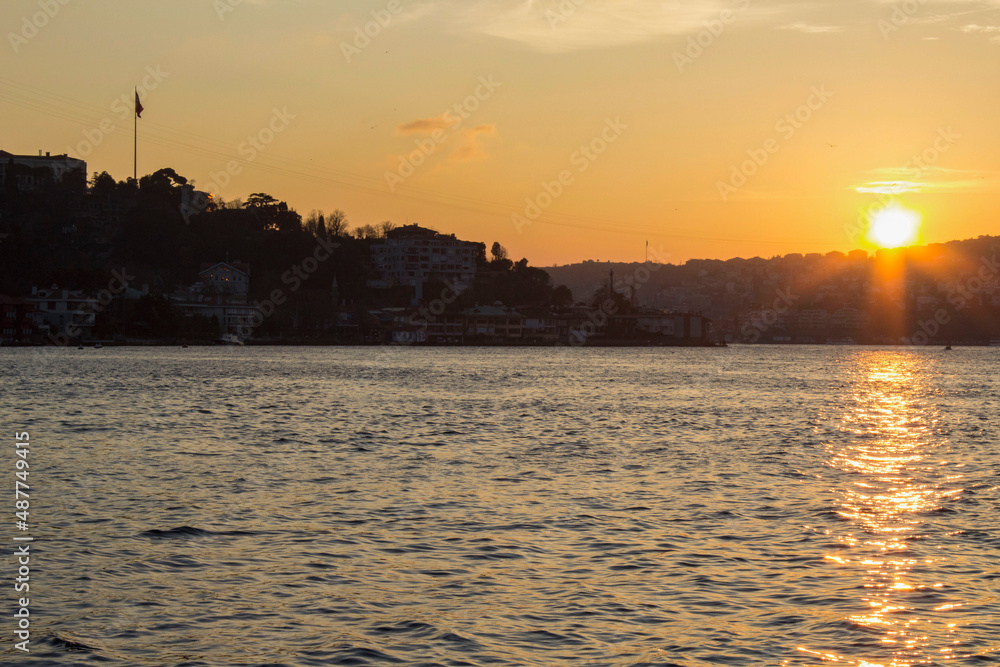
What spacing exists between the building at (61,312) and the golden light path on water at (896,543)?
372ft

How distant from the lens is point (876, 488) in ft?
60.4

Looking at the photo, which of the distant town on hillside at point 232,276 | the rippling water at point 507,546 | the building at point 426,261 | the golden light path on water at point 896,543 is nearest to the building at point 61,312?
the distant town on hillside at point 232,276

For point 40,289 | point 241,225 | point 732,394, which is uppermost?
point 241,225

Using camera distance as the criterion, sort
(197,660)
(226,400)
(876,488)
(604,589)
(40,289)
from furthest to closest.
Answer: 1. (40,289)
2. (226,400)
3. (876,488)
4. (604,589)
5. (197,660)

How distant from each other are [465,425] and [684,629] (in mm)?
22288

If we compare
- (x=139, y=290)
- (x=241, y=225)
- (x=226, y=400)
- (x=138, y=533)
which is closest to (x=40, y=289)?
(x=139, y=290)

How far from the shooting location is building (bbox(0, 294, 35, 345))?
4606 inches

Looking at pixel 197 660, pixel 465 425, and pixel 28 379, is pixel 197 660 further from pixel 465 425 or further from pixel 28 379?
pixel 28 379

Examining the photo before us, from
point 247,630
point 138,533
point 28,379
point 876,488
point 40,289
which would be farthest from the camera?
point 40,289

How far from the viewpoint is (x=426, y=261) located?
603ft

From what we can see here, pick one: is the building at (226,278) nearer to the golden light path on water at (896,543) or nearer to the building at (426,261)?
the building at (426,261)

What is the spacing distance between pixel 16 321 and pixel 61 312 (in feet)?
21.1

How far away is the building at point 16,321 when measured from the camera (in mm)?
117000

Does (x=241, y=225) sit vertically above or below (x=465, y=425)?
above
